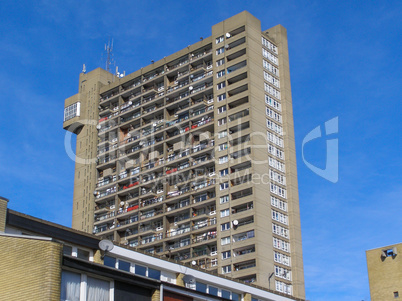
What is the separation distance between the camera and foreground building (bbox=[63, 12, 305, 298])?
93625 millimetres

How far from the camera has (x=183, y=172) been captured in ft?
341

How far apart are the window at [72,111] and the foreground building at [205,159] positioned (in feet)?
1.31

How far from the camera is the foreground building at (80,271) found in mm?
31562

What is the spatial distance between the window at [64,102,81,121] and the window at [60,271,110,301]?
90.8 meters

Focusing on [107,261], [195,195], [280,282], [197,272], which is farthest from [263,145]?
[107,261]

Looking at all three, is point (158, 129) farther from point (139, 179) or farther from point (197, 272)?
point (197, 272)

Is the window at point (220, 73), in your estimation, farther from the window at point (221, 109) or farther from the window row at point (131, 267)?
the window row at point (131, 267)

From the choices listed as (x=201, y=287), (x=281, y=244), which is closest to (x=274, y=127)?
(x=281, y=244)

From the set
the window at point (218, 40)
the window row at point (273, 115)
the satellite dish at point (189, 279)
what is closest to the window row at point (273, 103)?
the window row at point (273, 115)

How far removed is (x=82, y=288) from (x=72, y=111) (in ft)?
307

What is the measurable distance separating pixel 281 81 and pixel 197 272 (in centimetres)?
6798

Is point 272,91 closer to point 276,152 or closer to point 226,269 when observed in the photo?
point 276,152

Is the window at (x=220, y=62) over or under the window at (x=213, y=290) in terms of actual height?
over

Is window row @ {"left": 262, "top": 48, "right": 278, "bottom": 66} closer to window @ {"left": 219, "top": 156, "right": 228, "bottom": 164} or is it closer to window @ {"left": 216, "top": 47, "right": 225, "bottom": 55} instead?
window @ {"left": 216, "top": 47, "right": 225, "bottom": 55}
